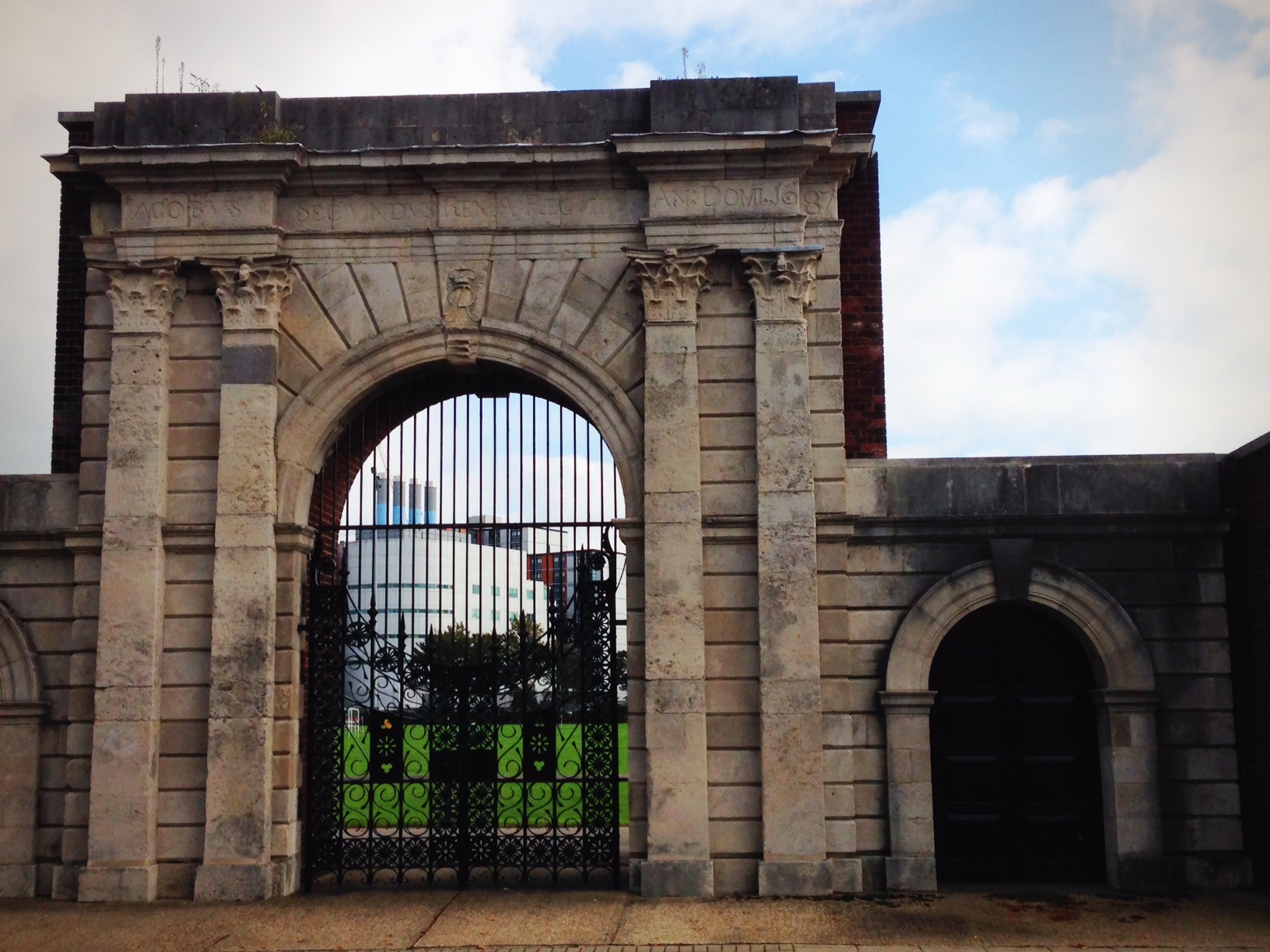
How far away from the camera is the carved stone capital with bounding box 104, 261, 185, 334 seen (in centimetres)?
1206

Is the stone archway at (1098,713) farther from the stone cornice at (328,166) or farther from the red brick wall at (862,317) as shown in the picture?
the stone cornice at (328,166)

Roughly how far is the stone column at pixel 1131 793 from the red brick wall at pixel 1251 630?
0.82 meters

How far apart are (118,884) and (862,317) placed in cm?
859

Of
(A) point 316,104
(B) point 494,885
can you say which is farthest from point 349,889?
(A) point 316,104

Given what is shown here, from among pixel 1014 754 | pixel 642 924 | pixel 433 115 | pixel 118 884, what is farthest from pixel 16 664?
pixel 1014 754

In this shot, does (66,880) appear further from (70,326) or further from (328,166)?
(328,166)

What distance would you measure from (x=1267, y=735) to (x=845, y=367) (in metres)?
5.02

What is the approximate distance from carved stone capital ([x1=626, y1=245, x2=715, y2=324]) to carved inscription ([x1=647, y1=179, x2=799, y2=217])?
1.34ft

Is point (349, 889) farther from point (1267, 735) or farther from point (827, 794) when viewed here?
point (1267, 735)

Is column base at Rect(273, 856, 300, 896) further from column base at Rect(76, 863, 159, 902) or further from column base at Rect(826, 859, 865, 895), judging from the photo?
column base at Rect(826, 859, 865, 895)

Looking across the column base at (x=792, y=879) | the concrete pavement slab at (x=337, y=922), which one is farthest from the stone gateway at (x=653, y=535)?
the concrete pavement slab at (x=337, y=922)

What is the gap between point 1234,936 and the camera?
9.79 m

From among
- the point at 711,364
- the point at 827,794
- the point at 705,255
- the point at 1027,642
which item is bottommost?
the point at 827,794

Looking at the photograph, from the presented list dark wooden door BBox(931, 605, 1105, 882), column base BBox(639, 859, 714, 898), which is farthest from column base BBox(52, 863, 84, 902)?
dark wooden door BBox(931, 605, 1105, 882)
